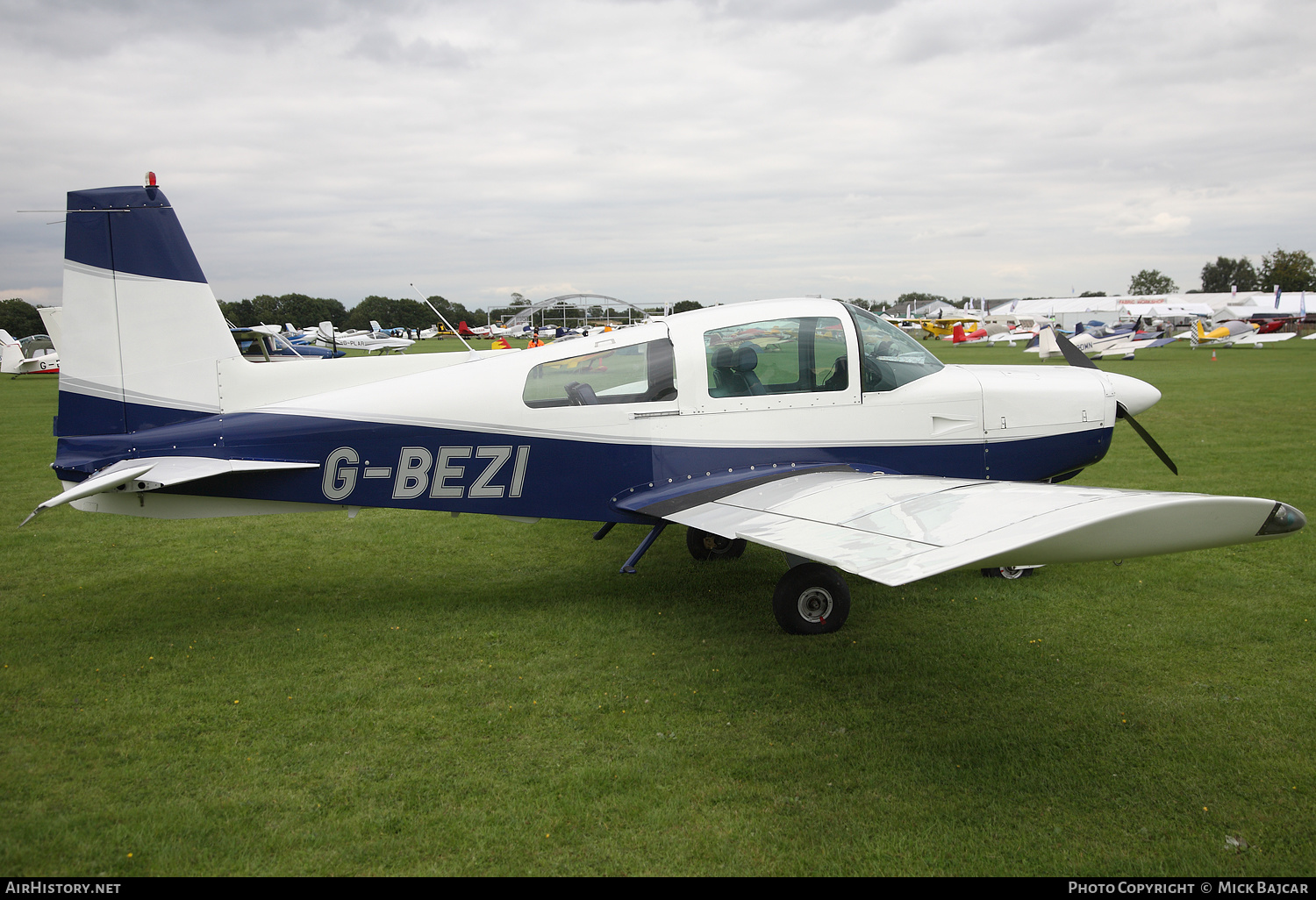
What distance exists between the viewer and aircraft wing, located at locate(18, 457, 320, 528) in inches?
169

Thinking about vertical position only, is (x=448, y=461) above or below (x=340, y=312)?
below

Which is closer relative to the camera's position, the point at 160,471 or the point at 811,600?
the point at 160,471

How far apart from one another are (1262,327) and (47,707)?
6411cm

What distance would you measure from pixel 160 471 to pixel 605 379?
110 inches

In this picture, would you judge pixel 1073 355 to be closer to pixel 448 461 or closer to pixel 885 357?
pixel 885 357

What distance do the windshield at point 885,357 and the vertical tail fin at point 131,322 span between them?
4.36 meters

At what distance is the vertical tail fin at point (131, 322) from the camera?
4.88 metres

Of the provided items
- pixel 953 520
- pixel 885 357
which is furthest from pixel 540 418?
pixel 953 520

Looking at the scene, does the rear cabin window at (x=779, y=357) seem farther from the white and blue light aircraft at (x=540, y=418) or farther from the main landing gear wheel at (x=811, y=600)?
the main landing gear wheel at (x=811, y=600)

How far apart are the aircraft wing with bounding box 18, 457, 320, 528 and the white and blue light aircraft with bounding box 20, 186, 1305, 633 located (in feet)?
0.07

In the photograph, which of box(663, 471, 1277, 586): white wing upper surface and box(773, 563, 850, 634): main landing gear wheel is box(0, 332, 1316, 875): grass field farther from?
box(663, 471, 1277, 586): white wing upper surface

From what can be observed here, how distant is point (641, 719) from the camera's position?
3846 millimetres

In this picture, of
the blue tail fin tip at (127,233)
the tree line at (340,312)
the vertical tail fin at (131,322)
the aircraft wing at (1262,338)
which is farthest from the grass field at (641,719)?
the tree line at (340,312)

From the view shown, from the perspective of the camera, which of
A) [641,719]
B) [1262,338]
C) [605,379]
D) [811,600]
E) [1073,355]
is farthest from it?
[1262,338]
